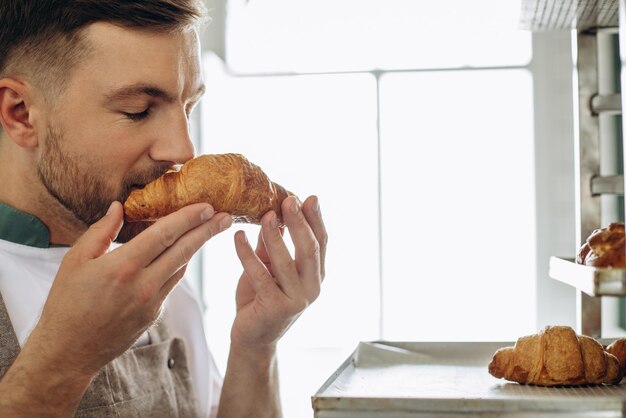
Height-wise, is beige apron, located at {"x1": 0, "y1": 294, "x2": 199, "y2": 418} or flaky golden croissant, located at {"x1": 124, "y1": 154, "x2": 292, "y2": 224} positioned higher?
Answer: flaky golden croissant, located at {"x1": 124, "y1": 154, "x2": 292, "y2": 224}

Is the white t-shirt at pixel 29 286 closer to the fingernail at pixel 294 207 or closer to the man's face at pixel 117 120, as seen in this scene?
the man's face at pixel 117 120

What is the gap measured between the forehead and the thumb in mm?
267

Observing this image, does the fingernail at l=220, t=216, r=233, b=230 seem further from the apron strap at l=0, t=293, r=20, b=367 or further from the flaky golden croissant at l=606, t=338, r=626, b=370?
the flaky golden croissant at l=606, t=338, r=626, b=370

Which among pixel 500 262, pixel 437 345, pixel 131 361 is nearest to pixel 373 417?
pixel 437 345


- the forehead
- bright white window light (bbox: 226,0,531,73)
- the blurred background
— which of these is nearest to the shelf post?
the forehead

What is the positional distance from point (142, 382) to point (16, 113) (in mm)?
620

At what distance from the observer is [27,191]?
149cm

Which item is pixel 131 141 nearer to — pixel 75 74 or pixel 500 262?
pixel 75 74

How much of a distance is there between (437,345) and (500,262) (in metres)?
4.85

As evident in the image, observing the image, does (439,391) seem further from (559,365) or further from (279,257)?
(279,257)

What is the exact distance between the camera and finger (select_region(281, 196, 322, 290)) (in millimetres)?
1338

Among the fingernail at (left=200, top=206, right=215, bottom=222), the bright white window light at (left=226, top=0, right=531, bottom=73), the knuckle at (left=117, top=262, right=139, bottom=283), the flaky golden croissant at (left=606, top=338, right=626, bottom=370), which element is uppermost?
the bright white window light at (left=226, top=0, right=531, bottom=73)

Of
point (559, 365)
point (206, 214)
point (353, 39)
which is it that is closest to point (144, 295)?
point (206, 214)

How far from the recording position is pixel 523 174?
597cm
